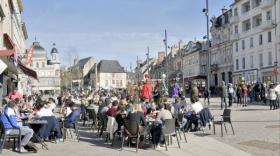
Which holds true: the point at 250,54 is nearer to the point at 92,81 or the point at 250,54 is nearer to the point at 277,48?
the point at 277,48

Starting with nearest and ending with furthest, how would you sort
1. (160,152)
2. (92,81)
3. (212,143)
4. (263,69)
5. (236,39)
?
(160,152), (212,143), (263,69), (236,39), (92,81)

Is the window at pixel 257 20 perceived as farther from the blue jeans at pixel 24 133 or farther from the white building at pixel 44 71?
the white building at pixel 44 71

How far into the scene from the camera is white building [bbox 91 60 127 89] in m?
140

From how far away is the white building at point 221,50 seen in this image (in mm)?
71625

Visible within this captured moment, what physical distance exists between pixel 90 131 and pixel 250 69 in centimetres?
4800

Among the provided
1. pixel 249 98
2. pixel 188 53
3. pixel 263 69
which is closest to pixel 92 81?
pixel 188 53

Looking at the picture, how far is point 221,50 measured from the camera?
246 ft

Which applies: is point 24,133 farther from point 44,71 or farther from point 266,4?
point 44,71

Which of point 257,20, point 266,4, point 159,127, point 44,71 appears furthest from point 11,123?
point 44,71

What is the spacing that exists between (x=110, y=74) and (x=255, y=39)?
282ft

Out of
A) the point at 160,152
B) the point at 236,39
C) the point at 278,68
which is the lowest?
the point at 160,152

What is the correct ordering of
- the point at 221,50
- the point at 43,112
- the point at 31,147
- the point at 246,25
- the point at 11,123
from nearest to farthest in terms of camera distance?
the point at 11,123 → the point at 31,147 → the point at 43,112 → the point at 246,25 → the point at 221,50

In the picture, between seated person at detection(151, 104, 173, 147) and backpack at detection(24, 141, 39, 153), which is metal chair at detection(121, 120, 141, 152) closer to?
seated person at detection(151, 104, 173, 147)

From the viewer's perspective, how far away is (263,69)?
58281mm
